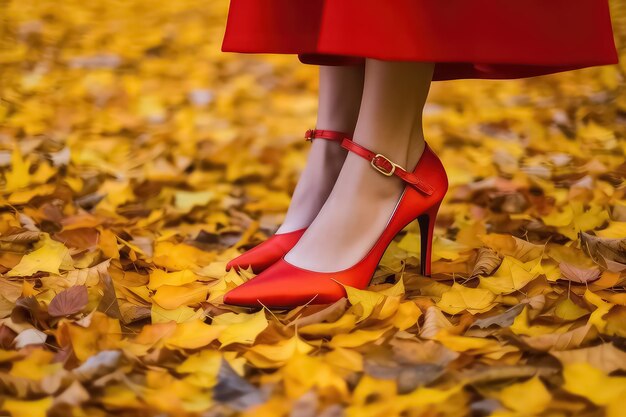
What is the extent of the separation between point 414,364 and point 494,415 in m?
0.12

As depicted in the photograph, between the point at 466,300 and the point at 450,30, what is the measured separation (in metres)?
0.37

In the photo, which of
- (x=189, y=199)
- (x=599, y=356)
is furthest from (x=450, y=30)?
(x=189, y=199)

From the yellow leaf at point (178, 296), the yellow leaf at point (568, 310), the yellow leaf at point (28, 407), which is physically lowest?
the yellow leaf at point (28, 407)

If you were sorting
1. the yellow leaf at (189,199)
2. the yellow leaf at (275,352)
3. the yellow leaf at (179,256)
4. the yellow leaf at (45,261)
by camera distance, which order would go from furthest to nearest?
1. the yellow leaf at (189,199)
2. the yellow leaf at (179,256)
3. the yellow leaf at (45,261)
4. the yellow leaf at (275,352)

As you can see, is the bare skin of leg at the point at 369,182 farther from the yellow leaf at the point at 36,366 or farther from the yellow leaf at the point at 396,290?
the yellow leaf at the point at 36,366

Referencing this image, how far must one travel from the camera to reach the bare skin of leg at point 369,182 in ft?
3.28

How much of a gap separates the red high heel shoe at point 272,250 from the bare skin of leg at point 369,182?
136mm

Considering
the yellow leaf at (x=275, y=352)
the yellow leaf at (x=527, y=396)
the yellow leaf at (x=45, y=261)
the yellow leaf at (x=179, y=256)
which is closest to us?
the yellow leaf at (x=527, y=396)

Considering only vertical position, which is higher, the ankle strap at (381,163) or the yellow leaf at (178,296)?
the ankle strap at (381,163)

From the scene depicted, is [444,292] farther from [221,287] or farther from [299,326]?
[221,287]

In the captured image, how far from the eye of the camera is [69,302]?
935 mm

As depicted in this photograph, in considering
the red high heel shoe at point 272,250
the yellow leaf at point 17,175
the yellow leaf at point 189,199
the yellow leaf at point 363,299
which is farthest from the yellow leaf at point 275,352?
the yellow leaf at point 17,175

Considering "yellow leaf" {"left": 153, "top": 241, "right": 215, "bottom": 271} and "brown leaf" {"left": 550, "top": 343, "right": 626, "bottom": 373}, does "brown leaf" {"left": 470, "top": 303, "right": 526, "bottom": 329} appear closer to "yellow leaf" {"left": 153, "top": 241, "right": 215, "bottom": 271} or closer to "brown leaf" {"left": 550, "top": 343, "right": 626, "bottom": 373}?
"brown leaf" {"left": 550, "top": 343, "right": 626, "bottom": 373}

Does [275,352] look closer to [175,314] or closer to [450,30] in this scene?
[175,314]
